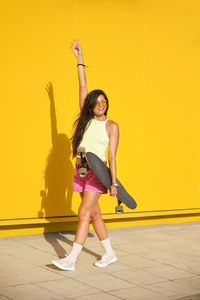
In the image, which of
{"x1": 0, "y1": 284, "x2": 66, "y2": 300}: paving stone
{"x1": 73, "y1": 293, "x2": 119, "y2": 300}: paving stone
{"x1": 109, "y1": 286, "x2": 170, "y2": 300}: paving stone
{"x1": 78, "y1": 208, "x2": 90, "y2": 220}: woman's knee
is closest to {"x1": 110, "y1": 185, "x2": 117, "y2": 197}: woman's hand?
{"x1": 78, "y1": 208, "x2": 90, "y2": 220}: woman's knee

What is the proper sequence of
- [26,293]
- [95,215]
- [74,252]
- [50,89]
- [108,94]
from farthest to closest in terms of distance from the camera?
[108,94] < [50,89] < [95,215] < [74,252] < [26,293]

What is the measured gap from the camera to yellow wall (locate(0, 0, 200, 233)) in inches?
299

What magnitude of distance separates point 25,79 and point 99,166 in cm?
185

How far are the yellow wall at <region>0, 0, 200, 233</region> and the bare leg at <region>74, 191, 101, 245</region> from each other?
1.45 metres

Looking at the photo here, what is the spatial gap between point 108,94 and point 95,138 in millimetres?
2053

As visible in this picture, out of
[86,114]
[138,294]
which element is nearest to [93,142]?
[86,114]

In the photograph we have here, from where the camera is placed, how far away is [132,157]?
346 inches

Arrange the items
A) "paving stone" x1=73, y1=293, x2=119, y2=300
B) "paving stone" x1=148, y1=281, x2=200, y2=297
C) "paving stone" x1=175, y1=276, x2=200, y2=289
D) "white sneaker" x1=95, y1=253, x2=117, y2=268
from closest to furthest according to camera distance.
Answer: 1. "paving stone" x1=73, y1=293, x2=119, y2=300
2. "paving stone" x1=148, y1=281, x2=200, y2=297
3. "paving stone" x1=175, y1=276, x2=200, y2=289
4. "white sneaker" x1=95, y1=253, x2=117, y2=268

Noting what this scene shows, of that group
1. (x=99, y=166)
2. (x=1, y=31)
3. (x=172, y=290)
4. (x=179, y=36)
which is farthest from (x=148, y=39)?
(x=172, y=290)

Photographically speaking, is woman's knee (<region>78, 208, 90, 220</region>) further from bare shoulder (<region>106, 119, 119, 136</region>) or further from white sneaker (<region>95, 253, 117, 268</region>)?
bare shoulder (<region>106, 119, 119, 136</region>)

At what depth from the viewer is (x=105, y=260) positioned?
6652mm

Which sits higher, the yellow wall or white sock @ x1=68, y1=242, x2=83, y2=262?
the yellow wall

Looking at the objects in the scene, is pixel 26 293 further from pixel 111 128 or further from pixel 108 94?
pixel 108 94

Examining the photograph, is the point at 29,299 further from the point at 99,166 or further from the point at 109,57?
the point at 109,57
